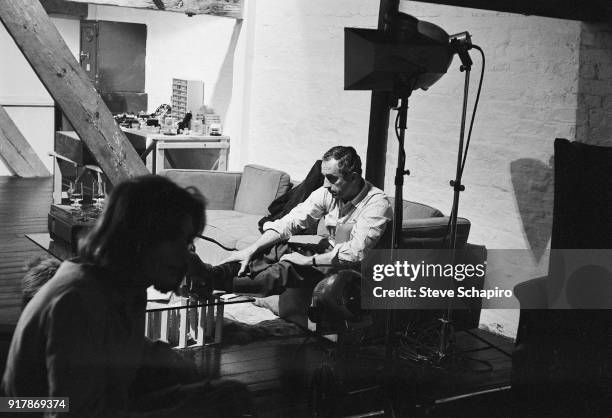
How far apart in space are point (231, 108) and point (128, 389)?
5968 millimetres

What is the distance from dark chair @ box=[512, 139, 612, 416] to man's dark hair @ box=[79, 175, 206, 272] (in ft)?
8.68

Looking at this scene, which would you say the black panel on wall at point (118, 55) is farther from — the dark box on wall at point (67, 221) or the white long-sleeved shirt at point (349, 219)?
the white long-sleeved shirt at point (349, 219)

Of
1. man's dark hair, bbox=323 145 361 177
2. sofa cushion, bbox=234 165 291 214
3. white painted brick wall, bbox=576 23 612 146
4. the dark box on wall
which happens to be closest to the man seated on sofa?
man's dark hair, bbox=323 145 361 177

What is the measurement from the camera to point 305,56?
646 cm

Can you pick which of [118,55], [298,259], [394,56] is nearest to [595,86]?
[394,56]

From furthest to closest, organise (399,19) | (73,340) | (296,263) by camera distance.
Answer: (296,263), (399,19), (73,340)

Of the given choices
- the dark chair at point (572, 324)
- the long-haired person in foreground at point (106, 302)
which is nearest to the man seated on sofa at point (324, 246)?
the dark chair at point (572, 324)

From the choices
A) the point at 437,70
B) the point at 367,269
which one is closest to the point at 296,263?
the point at 367,269

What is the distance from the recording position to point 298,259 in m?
4.19

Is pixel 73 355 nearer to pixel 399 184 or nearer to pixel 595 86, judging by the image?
pixel 399 184

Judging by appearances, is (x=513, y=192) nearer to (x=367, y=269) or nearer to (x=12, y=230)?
(x=367, y=269)

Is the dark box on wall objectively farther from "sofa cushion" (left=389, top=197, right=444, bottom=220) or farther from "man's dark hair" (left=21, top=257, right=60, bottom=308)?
"man's dark hair" (left=21, top=257, right=60, bottom=308)

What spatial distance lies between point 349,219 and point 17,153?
6596mm

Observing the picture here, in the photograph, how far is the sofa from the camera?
14.9 feet
